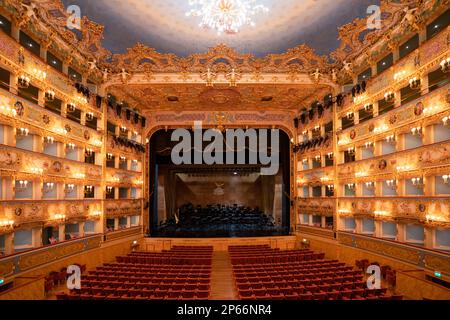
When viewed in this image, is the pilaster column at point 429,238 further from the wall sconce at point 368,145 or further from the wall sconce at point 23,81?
the wall sconce at point 23,81

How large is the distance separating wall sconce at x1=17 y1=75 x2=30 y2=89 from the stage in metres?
14.6

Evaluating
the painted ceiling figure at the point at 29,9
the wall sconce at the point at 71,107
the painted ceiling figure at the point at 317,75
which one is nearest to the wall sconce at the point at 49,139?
the wall sconce at the point at 71,107

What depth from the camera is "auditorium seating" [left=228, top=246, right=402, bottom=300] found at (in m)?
10.1

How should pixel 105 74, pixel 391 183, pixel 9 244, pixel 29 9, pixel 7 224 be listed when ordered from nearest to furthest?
pixel 7 224 < pixel 9 244 < pixel 29 9 < pixel 391 183 < pixel 105 74

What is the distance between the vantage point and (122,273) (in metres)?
13.7

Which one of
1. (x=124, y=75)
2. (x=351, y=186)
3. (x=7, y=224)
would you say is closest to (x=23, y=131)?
(x=7, y=224)

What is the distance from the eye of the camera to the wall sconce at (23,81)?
12.8 metres

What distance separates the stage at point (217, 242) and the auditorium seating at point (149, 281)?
532 cm

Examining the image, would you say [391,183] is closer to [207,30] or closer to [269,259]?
[269,259]

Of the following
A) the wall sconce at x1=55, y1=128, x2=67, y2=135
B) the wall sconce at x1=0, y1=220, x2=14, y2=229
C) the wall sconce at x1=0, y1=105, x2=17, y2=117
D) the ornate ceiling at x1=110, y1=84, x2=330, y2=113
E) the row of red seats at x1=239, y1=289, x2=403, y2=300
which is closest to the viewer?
the row of red seats at x1=239, y1=289, x2=403, y2=300

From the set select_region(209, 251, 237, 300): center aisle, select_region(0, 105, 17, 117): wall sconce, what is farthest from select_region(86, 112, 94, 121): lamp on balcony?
select_region(209, 251, 237, 300): center aisle

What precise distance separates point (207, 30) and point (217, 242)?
15383 millimetres

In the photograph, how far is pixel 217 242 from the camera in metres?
23.4

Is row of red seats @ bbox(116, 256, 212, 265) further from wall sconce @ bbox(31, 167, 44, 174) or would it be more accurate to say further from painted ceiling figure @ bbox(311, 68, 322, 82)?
painted ceiling figure @ bbox(311, 68, 322, 82)
